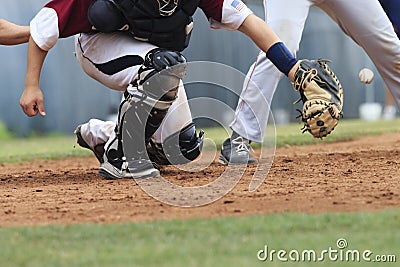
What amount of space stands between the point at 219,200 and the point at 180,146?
130 centimetres

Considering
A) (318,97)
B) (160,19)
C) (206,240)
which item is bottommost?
(206,240)

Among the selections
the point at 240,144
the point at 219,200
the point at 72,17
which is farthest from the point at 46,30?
the point at 240,144

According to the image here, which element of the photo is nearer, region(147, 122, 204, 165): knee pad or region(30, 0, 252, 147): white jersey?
region(30, 0, 252, 147): white jersey

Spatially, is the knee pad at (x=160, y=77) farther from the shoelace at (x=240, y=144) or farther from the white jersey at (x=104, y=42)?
the shoelace at (x=240, y=144)

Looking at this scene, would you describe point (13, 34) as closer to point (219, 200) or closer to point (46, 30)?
point (46, 30)

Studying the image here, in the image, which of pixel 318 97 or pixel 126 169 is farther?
pixel 126 169

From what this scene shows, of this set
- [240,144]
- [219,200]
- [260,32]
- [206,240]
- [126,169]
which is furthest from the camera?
[240,144]

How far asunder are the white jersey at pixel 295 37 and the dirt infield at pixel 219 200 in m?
0.38

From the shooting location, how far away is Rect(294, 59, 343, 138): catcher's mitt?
12.1 feet

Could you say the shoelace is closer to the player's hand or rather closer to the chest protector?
the chest protector

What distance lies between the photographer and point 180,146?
4840 millimetres

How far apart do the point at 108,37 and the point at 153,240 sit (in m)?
2.18

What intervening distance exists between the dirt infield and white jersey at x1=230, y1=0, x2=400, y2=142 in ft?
1.24

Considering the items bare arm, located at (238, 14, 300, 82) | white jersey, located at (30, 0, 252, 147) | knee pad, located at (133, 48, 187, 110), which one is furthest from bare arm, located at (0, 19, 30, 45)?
bare arm, located at (238, 14, 300, 82)
